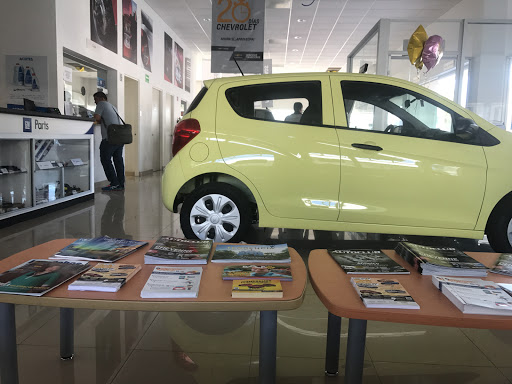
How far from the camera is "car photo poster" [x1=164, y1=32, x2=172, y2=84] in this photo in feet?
37.7

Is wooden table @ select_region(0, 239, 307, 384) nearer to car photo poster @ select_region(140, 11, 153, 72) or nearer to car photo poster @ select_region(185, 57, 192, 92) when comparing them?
car photo poster @ select_region(140, 11, 153, 72)

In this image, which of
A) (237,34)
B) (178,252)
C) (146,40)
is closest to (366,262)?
(178,252)

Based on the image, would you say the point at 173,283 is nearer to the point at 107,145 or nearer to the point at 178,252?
the point at 178,252

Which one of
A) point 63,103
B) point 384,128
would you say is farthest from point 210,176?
point 63,103

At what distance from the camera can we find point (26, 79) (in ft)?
20.4

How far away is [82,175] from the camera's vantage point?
6.04 metres

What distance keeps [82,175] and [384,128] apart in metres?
4.34

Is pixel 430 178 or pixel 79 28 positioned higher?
pixel 79 28

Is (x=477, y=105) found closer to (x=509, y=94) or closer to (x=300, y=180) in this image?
(x=509, y=94)

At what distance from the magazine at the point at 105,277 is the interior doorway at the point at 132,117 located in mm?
8732

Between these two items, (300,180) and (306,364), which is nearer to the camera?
(306,364)

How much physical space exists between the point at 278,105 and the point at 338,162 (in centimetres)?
67

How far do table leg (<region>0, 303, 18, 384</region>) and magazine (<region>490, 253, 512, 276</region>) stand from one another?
1484mm

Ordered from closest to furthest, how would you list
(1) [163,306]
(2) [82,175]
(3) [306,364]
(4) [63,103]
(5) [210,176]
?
(1) [163,306] < (3) [306,364] < (5) [210,176] < (2) [82,175] < (4) [63,103]
